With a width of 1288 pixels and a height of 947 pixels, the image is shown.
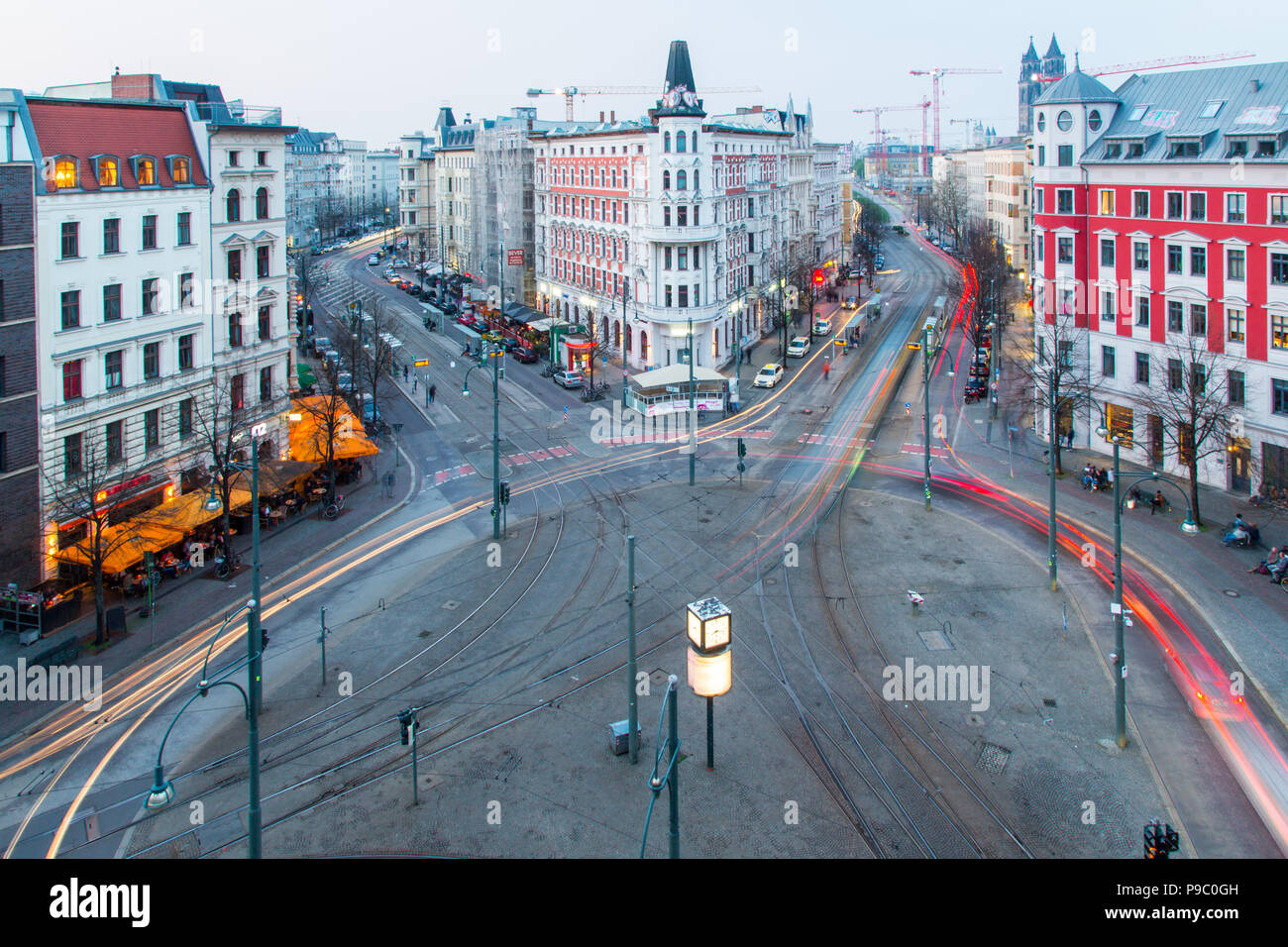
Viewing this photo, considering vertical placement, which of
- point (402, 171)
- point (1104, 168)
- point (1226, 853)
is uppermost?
point (402, 171)

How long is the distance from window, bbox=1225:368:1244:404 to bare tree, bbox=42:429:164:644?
44.1m

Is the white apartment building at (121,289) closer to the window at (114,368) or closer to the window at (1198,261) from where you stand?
the window at (114,368)

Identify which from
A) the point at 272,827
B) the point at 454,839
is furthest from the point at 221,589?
the point at 454,839

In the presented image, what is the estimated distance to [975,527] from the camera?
130 ft

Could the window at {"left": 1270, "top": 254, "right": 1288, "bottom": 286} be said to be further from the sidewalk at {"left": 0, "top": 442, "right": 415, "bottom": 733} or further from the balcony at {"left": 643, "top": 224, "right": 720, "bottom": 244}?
the sidewalk at {"left": 0, "top": 442, "right": 415, "bottom": 733}

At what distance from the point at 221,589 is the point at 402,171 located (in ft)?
375

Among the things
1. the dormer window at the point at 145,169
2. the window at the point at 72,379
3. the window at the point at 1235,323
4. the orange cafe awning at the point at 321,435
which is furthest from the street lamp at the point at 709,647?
the window at the point at 1235,323

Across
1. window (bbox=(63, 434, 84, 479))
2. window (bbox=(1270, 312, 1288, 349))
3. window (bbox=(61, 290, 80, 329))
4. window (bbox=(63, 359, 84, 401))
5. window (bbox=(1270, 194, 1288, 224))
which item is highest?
window (bbox=(1270, 194, 1288, 224))

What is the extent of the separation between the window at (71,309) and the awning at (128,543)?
7831 mm

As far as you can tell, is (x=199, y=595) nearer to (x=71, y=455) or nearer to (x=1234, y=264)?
(x=71, y=455)

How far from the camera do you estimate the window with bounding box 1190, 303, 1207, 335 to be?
143ft

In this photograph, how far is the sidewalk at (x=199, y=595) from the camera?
29625 mm
